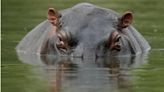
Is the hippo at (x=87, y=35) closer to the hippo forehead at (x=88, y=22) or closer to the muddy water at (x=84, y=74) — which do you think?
the hippo forehead at (x=88, y=22)

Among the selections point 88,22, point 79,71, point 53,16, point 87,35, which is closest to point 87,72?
point 79,71

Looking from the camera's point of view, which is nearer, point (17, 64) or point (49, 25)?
point (17, 64)

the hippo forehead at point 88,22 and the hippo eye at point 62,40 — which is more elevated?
the hippo forehead at point 88,22

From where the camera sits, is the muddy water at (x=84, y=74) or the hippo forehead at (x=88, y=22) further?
the hippo forehead at (x=88, y=22)

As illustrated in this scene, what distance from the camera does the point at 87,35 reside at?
527 inches

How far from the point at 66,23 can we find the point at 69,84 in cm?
360

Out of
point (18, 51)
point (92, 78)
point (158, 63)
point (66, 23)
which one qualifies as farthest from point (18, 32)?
point (92, 78)

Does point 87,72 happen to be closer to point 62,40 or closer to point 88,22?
point 62,40

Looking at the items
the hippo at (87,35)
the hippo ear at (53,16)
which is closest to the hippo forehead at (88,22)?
the hippo at (87,35)

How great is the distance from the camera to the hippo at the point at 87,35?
13266mm

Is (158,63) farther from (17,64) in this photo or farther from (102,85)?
(102,85)

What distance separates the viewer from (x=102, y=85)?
1016cm

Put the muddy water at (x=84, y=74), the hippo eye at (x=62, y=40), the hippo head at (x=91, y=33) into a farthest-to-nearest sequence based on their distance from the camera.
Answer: the hippo eye at (x=62, y=40) → the hippo head at (x=91, y=33) → the muddy water at (x=84, y=74)

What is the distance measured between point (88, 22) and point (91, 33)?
311 millimetres
